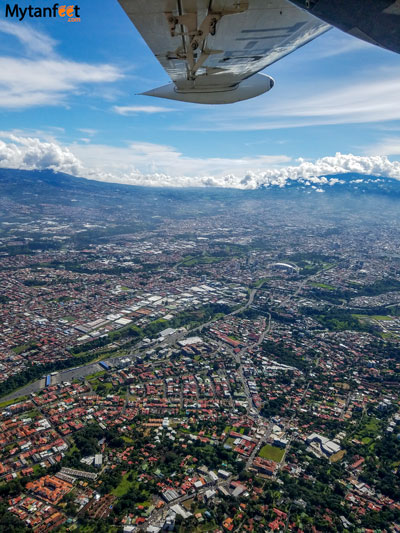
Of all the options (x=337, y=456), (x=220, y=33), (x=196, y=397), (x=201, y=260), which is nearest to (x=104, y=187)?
(x=201, y=260)

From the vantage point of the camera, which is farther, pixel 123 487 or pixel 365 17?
pixel 123 487

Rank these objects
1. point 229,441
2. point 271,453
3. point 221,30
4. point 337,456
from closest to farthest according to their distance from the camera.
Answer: point 221,30
point 271,453
point 337,456
point 229,441

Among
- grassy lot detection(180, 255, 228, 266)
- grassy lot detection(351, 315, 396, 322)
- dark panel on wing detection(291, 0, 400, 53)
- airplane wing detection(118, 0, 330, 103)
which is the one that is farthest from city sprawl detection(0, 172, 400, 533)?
dark panel on wing detection(291, 0, 400, 53)

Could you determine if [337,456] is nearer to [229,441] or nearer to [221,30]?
[229,441]

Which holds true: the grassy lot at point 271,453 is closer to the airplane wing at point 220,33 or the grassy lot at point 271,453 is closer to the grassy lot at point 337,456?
the grassy lot at point 337,456

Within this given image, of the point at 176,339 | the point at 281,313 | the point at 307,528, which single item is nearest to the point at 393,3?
the point at 307,528

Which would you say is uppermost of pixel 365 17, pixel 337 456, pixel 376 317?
pixel 365 17
